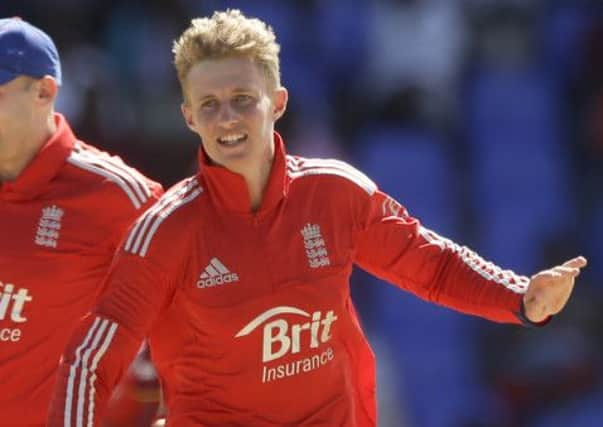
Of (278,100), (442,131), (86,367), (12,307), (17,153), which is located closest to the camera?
(86,367)

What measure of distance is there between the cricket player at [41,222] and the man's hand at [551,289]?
3.88ft

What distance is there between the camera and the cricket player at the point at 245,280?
13.3 ft

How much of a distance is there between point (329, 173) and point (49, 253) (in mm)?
868

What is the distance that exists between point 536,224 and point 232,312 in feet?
18.4

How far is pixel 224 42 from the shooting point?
418 centimetres

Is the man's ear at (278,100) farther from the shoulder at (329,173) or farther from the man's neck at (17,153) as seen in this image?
the man's neck at (17,153)

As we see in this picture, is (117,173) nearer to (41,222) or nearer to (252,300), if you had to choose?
(41,222)

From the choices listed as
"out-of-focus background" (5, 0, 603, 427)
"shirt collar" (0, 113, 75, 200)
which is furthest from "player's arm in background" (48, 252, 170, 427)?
"out-of-focus background" (5, 0, 603, 427)

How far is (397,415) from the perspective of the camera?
8758mm

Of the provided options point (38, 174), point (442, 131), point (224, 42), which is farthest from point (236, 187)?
point (442, 131)

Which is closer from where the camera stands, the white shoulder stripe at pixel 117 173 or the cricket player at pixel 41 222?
the cricket player at pixel 41 222

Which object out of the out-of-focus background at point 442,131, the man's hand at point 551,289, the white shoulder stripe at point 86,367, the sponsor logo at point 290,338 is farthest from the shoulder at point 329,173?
the out-of-focus background at point 442,131

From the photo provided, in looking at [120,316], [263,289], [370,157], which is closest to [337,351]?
[263,289]

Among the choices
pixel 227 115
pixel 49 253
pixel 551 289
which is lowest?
pixel 551 289
